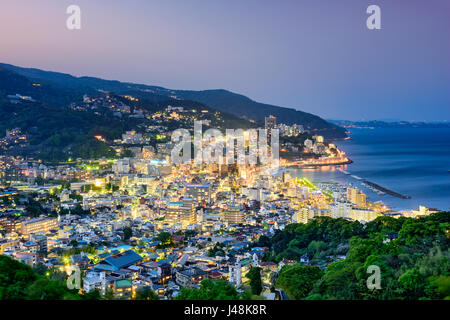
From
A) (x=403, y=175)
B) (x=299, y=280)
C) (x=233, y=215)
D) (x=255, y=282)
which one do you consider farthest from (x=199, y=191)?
(x=403, y=175)

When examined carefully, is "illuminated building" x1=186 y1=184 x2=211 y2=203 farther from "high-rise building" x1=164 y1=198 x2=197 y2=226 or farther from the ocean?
the ocean

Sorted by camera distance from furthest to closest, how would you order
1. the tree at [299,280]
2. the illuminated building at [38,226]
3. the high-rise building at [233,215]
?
the high-rise building at [233,215] → the illuminated building at [38,226] → the tree at [299,280]

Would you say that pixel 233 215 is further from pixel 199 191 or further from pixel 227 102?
pixel 227 102

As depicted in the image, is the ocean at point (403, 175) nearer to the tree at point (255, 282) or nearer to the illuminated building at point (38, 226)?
the tree at point (255, 282)

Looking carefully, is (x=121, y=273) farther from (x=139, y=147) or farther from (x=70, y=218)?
(x=139, y=147)

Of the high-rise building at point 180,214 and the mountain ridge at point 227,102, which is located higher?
the mountain ridge at point 227,102

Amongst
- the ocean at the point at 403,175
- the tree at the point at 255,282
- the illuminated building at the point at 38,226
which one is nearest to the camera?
the tree at the point at 255,282

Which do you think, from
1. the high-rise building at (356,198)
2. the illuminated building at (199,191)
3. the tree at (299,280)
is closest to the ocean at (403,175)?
the high-rise building at (356,198)

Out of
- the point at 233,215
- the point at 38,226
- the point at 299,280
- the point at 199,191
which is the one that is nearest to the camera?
the point at 299,280

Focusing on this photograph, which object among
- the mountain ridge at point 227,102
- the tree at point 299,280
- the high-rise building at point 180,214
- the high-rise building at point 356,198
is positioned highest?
the mountain ridge at point 227,102
